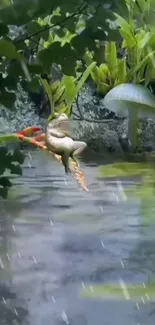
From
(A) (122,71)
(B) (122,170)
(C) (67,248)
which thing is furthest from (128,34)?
(C) (67,248)

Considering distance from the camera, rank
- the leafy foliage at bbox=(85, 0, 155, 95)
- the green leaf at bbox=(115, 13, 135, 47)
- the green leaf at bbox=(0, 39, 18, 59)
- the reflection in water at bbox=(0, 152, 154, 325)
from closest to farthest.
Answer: the green leaf at bbox=(0, 39, 18, 59) < the reflection in water at bbox=(0, 152, 154, 325) < the green leaf at bbox=(115, 13, 135, 47) < the leafy foliage at bbox=(85, 0, 155, 95)

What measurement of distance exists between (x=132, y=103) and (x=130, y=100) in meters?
0.03

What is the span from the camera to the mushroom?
1.10 meters

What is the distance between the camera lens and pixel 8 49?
538 millimetres

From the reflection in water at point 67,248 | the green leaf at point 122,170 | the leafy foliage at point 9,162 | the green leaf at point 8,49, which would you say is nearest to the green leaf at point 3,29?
the green leaf at point 8,49

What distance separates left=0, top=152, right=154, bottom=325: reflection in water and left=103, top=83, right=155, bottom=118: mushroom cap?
16cm

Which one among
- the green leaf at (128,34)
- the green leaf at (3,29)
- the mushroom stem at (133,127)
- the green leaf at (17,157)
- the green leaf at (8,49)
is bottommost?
the mushroom stem at (133,127)

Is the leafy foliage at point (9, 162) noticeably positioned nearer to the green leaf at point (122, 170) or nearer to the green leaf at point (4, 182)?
the green leaf at point (4, 182)

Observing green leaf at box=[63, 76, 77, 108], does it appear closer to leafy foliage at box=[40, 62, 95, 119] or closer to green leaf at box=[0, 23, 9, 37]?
leafy foliage at box=[40, 62, 95, 119]

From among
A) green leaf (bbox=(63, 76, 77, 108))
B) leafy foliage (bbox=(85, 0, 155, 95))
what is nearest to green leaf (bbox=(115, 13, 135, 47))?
leafy foliage (bbox=(85, 0, 155, 95))

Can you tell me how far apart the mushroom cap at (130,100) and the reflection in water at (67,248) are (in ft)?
0.51

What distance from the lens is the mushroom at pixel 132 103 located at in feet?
3.61

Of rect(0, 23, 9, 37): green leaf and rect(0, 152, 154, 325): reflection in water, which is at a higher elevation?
rect(0, 23, 9, 37): green leaf

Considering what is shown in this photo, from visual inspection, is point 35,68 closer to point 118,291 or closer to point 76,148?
point 76,148
